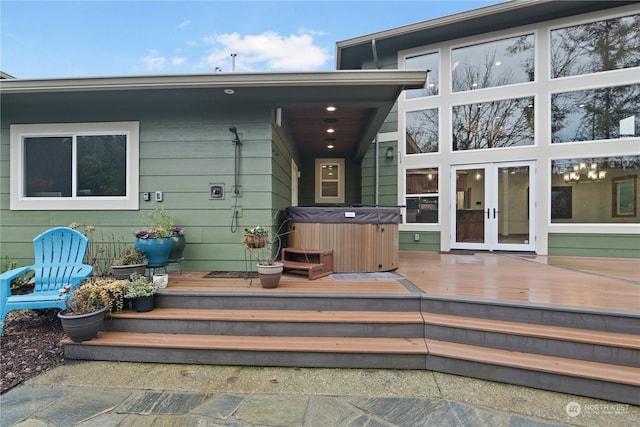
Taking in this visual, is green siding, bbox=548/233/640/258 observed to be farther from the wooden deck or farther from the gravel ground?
the gravel ground

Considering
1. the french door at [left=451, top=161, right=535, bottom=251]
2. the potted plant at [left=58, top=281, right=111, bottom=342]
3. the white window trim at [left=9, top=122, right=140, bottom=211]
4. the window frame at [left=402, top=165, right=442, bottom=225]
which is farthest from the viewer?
the window frame at [left=402, top=165, right=442, bottom=225]

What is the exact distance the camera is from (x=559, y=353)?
226 cm

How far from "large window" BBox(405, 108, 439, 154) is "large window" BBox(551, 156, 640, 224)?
95.2 inches

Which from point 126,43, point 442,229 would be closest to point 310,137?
point 442,229

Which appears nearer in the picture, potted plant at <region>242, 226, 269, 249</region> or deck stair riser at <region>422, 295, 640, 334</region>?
deck stair riser at <region>422, 295, 640, 334</region>

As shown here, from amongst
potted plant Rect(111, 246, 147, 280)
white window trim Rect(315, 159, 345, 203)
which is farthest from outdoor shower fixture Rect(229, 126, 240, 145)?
white window trim Rect(315, 159, 345, 203)

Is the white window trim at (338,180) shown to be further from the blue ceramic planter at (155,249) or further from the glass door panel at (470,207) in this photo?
the blue ceramic planter at (155,249)

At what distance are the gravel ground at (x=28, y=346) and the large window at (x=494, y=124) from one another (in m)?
7.30

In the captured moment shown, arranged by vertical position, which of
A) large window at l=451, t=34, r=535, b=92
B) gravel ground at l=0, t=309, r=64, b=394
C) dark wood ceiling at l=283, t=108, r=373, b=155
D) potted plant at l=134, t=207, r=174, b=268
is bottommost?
gravel ground at l=0, t=309, r=64, b=394

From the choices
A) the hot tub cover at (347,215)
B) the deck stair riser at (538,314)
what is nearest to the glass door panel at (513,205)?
the hot tub cover at (347,215)

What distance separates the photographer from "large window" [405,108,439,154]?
6773 millimetres

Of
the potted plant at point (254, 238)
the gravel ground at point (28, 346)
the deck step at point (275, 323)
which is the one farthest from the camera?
the potted plant at point (254, 238)

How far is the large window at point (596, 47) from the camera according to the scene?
5.61m

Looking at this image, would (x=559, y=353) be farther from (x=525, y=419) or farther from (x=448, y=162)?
(x=448, y=162)
